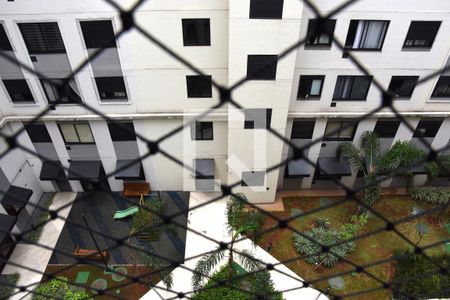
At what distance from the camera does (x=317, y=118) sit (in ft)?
22.9

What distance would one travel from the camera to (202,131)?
7219 mm

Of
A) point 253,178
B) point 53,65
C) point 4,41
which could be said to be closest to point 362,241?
point 253,178

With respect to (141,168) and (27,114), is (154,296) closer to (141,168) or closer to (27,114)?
(141,168)

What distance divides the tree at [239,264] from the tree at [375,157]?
226 centimetres

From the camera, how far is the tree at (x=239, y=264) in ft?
18.2

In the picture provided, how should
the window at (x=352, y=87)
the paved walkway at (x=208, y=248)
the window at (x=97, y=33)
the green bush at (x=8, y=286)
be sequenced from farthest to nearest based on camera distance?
1. the window at (x=352, y=87)
2. the green bush at (x=8, y=286)
3. the paved walkway at (x=208, y=248)
4. the window at (x=97, y=33)

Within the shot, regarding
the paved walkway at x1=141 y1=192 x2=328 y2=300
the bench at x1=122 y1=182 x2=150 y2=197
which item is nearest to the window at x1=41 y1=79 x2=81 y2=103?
the bench at x1=122 y1=182 x2=150 y2=197

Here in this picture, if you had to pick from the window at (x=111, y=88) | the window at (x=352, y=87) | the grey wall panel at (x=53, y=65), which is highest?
the window at (x=352, y=87)

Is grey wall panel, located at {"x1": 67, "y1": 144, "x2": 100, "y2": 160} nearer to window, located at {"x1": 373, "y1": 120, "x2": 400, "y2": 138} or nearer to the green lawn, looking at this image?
the green lawn

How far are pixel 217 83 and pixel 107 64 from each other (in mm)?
1943

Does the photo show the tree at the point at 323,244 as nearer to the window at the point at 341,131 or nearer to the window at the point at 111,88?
the window at the point at 341,131

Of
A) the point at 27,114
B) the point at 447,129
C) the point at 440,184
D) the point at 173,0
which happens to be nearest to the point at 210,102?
the point at 173,0

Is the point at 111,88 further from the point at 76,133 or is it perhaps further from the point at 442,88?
the point at 442,88

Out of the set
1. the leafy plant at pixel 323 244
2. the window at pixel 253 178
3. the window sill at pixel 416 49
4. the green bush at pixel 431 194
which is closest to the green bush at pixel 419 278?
the leafy plant at pixel 323 244
